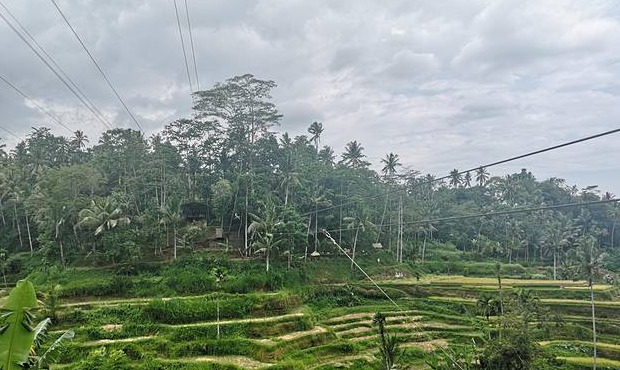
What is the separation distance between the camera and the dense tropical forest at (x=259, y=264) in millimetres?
19625

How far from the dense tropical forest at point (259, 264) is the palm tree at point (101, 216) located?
0.35 feet

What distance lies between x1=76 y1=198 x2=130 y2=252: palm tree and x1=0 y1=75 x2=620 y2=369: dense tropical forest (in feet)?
0.35

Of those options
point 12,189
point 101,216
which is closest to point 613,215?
point 101,216

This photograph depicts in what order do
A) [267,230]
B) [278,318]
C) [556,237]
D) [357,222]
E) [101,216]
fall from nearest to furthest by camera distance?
[278,318] < [101,216] < [267,230] < [357,222] < [556,237]

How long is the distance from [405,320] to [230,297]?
1217 centimetres

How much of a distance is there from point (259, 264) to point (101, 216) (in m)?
12.7

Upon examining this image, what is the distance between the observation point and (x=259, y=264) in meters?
33.3

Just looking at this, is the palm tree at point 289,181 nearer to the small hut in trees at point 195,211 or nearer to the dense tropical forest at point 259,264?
the dense tropical forest at point 259,264

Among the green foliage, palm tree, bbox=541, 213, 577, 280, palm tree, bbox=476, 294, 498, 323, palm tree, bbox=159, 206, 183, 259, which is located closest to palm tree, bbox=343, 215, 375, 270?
palm tree, bbox=476, 294, 498, 323

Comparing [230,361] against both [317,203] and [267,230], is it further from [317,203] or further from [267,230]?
[317,203]

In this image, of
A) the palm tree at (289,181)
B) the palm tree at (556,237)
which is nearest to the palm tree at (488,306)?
the palm tree at (289,181)

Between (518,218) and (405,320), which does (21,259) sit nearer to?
(405,320)

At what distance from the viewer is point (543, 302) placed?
102ft

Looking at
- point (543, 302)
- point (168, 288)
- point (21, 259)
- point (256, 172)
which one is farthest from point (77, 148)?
point (543, 302)
